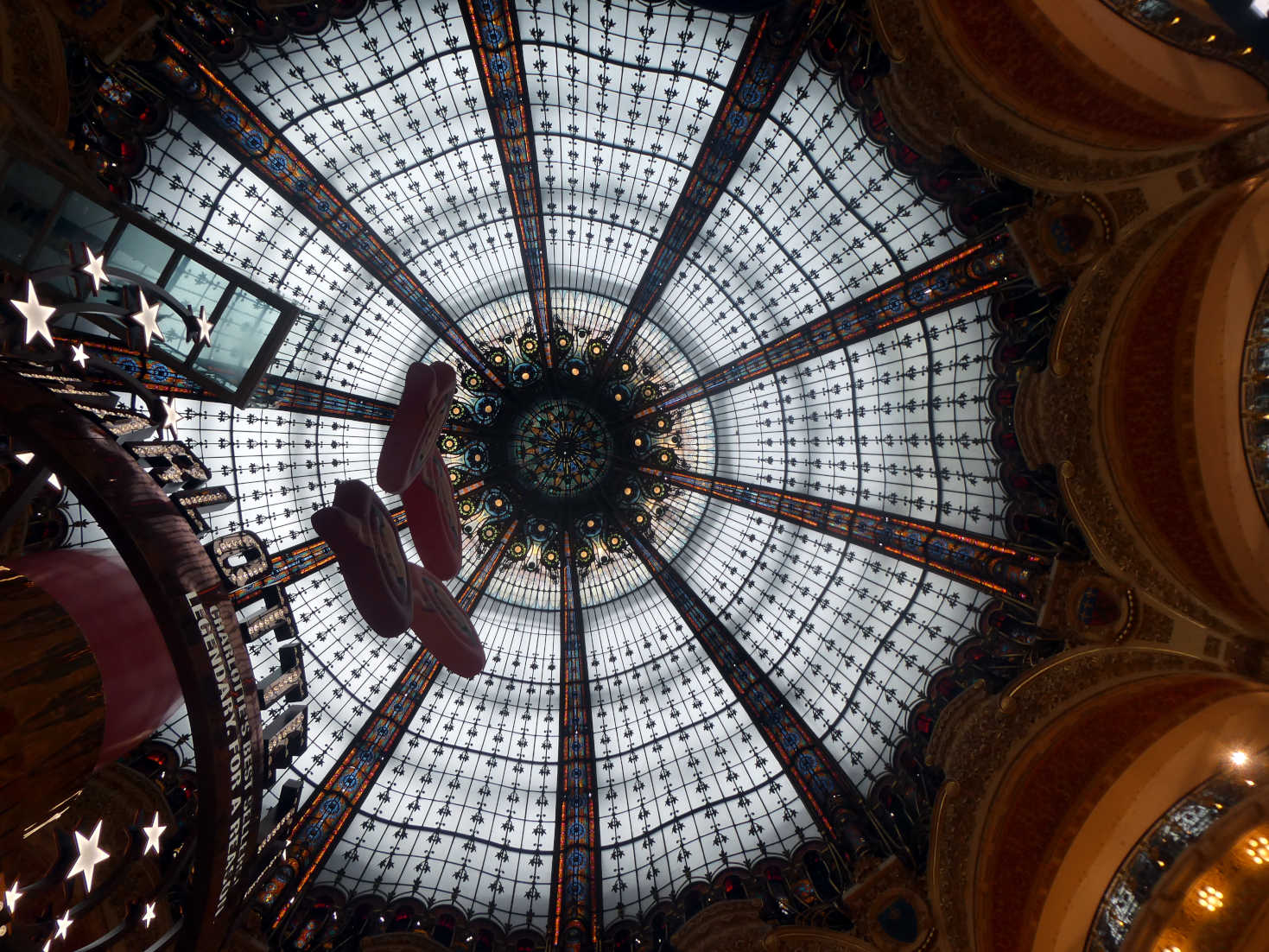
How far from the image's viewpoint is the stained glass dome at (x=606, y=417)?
535 inches

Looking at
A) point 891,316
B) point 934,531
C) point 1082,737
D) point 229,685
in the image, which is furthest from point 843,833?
point 229,685

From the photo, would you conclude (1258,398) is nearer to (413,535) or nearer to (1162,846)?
(1162,846)

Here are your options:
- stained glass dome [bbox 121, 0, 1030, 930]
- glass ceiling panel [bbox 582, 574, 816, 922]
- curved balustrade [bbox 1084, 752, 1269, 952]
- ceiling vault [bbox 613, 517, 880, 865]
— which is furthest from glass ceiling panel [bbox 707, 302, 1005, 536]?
curved balustrade [bbox 1084, 752, 1269, 952]

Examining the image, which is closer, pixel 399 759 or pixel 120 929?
pixel 120 929

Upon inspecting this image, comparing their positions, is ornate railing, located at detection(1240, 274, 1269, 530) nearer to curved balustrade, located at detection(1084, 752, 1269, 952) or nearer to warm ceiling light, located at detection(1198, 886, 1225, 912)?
curved balustrade, located at detection(1084, 752, 1269, 952)

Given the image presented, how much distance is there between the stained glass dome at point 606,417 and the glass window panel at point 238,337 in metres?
2.73

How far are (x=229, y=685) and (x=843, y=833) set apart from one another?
13865 millimetres

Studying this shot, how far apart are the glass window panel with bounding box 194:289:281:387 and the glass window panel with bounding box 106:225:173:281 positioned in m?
1.24

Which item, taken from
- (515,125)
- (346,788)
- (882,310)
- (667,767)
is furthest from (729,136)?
(346,788)

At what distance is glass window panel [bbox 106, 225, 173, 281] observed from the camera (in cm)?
1085

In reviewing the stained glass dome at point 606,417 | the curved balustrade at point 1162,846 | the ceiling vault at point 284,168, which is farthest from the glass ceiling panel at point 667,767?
the ceiling vault at point 284,168

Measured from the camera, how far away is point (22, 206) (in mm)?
9703

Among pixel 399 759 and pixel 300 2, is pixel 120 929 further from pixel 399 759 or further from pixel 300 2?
pixel 300 2

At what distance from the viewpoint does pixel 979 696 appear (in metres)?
13.6
